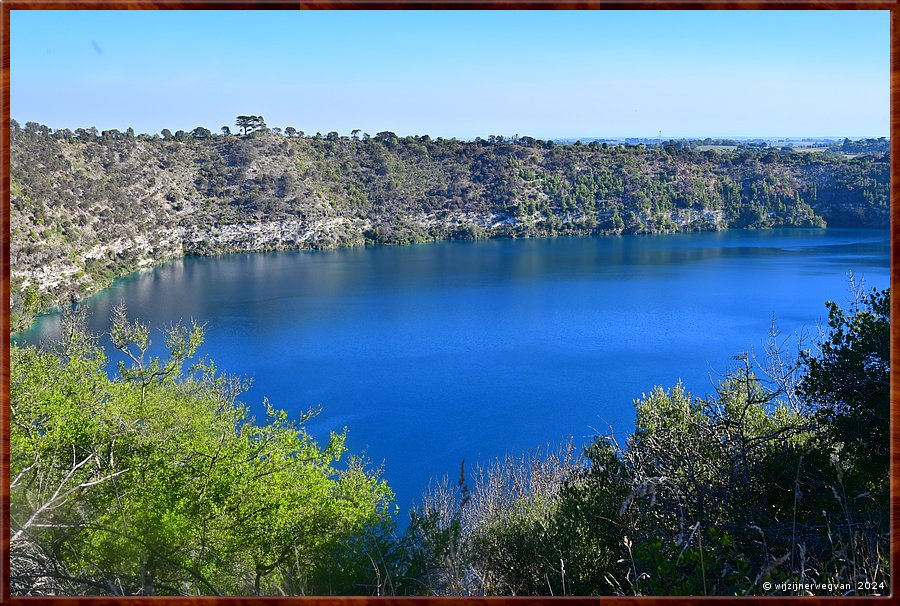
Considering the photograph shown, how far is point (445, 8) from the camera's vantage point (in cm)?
222

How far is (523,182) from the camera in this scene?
46219 millimetres

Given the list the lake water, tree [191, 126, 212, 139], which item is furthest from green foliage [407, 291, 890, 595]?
tree [191, 126, 212, 139]

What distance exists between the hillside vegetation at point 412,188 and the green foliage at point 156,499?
888 inches

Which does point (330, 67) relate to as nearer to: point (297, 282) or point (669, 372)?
point (669, 372)

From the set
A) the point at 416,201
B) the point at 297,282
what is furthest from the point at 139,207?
the point at 416,201

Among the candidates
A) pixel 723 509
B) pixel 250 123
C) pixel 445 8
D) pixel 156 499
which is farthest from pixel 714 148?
pixel 445 8

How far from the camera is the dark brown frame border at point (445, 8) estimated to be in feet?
6.89

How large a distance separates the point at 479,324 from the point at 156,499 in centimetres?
1898

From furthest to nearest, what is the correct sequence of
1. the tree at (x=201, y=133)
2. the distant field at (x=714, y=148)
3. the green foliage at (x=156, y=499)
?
1. the distant field at (x=714, y=148)
2. the tree at (x=201, y=133)
3. the green foliage at (x=156, y=499)

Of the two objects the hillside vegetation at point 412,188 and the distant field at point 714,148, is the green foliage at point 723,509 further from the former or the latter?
the distant field at point 714,148

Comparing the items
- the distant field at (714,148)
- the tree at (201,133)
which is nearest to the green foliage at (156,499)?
the tree at (201,133)

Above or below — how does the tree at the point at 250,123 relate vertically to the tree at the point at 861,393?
above

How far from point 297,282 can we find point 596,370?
1540cm

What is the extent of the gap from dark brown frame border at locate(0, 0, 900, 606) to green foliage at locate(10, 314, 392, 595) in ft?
5.86
